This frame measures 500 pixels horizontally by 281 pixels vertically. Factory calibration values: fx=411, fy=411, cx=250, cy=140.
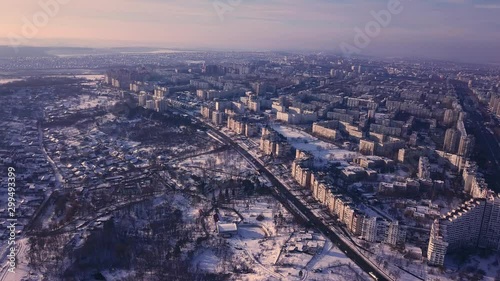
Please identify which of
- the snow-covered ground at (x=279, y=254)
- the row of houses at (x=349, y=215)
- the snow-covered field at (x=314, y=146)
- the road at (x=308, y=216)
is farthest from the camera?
the snow-covered field at (x=314, y=146)

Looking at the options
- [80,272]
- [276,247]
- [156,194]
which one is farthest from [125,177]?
[276,247]

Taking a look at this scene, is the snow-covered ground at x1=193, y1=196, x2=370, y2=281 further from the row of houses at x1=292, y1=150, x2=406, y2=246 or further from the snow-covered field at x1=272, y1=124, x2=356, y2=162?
the snow-covered field at x1=272, y1=124, x2=356, y2=162

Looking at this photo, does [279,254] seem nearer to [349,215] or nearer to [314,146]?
[349,215]

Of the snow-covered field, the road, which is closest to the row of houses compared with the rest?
the road

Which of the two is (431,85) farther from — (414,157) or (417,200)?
(417,200)

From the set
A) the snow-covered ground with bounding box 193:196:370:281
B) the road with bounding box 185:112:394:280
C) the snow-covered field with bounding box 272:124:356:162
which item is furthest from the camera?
the snow-covered field with bounding box 272:124:356:162

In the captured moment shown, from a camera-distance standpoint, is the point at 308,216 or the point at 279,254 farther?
the point at 308,216

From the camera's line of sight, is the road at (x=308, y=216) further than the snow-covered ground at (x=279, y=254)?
Yes

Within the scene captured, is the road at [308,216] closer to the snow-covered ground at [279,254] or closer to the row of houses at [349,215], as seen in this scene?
the snow-covered ground at [279,254]

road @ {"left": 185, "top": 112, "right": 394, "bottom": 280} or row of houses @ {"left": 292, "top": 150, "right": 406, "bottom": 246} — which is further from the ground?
row of houses @ {"left": 292, "top": 150, "right": 406, "bottom": 246}

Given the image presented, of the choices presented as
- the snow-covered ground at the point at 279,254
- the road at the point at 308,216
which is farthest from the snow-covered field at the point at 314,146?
the snow-covered ground at the point at 279,254

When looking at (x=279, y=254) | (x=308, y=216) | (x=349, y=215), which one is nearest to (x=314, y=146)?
(x=308, y=216)
